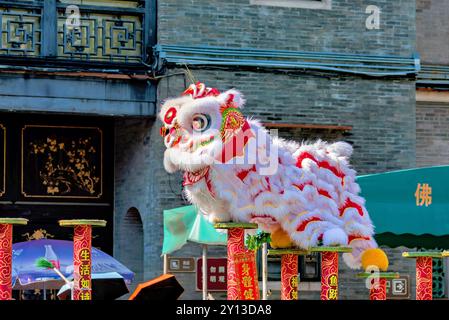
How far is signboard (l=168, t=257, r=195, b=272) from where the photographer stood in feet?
60.7

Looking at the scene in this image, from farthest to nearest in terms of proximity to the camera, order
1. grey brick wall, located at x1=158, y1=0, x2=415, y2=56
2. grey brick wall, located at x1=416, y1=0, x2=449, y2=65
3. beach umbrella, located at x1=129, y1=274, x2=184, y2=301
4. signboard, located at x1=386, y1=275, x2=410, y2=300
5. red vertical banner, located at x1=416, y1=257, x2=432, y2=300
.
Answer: grey brick wall, located at x1=416, y1=0, x2=449, y2=65
signboard, located at x1=386, y1=275, x2=410, y2=300
grey brick wall, located at x1=158, y1=0, x2=415, y2=56
red vertical banner, located at x1=416, y1=257, x2=432, y2=300
beach umbrella, located at x1=129, y1=274, x2=184, y2=301

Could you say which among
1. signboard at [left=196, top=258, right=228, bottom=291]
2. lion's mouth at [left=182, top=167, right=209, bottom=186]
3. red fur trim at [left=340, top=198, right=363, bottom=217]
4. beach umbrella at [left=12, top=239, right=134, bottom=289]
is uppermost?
lion's mouth at [left=182, top=167, right=209, bottom=186]

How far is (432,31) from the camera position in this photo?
21.6m

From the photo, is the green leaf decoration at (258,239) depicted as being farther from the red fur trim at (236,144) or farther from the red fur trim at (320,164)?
the red fur trim at (236,144)

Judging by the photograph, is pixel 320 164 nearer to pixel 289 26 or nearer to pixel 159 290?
pixel 159 290

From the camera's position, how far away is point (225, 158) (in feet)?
42.9

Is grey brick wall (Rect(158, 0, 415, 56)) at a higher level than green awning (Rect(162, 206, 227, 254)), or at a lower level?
higher

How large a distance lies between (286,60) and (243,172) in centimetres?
643

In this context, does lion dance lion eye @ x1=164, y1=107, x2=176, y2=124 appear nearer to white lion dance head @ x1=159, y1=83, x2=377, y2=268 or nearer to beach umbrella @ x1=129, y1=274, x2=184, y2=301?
white lion dance head @ x1=159, y1=83, x2=377, y2=268

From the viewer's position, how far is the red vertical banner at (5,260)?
1156 cm

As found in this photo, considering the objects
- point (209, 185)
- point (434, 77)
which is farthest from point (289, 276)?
point (434, 77)

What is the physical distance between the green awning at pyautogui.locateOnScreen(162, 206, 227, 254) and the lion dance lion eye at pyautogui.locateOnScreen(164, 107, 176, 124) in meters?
3.28

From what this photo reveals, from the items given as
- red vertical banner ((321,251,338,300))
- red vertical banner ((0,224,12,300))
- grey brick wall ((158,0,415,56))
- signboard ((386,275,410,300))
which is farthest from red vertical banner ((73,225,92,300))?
signboard ((386,275,410,300))
